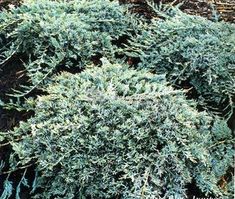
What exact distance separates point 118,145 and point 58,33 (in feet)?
2.70

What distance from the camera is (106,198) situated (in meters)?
2.04

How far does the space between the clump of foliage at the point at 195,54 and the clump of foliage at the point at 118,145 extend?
0.25 m

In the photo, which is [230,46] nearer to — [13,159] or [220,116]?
[220,116]

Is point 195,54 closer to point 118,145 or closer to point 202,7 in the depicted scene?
point 118,145

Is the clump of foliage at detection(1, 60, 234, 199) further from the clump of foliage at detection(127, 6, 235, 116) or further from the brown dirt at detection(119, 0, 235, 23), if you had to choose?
the brown dirt at detection(119, 0, 235, 23)

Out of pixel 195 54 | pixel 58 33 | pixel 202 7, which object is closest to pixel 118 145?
pixel 195 54

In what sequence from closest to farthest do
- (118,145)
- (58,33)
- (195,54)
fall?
(118,145)
(195,54)
(58,33)

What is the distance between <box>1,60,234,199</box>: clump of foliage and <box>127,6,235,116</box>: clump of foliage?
249 millimetres

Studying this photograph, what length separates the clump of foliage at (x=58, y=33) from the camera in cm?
255

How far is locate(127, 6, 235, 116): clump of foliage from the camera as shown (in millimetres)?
2438

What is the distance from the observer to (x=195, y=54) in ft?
8.03

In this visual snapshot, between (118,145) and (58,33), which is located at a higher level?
(58,33)

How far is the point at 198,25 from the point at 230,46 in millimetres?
220

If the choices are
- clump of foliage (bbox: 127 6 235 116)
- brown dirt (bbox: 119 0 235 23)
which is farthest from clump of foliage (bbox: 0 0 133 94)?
brown dirt (bbox: 119 0 235 23)
